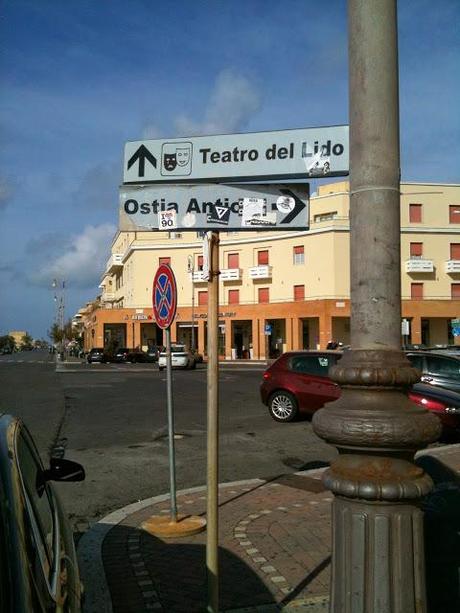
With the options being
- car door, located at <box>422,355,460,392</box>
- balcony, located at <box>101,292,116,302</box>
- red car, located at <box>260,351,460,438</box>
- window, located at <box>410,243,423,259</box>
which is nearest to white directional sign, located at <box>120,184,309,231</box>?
red car, located at <box>260,351,460,438</box>

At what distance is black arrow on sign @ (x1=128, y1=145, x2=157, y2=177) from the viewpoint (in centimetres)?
448

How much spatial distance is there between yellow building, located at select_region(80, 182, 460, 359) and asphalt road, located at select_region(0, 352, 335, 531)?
3357 cm

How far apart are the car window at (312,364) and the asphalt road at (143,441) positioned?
1.16 metres

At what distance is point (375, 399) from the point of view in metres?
2.65

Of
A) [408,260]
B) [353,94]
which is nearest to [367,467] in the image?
[353,94]

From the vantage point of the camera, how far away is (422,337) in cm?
5444

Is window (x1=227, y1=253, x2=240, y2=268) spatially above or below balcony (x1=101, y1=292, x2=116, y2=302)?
above

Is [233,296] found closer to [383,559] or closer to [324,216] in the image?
[324,216]

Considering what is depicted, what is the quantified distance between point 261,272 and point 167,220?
54148mm

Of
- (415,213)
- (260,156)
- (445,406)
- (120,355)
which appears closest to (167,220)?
(260,156)

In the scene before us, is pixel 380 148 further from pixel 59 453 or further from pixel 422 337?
pixel 422 337

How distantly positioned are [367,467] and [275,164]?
236 cm

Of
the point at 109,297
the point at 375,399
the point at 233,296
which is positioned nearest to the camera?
the point at 375,399

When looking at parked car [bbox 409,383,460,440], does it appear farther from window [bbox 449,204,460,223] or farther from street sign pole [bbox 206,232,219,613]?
window [bbox 449,204,460,223]
